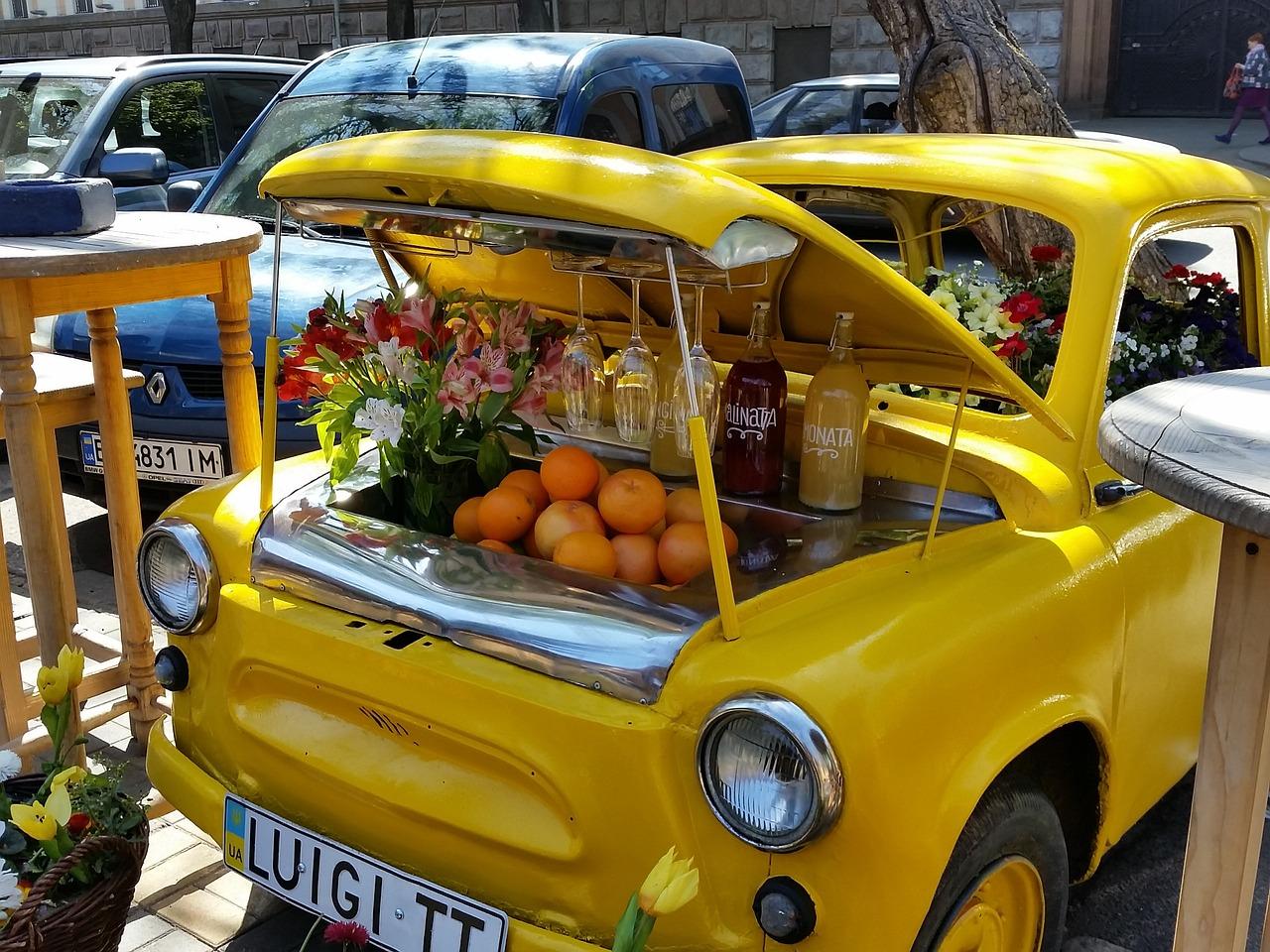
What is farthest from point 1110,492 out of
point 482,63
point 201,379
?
point 482,63

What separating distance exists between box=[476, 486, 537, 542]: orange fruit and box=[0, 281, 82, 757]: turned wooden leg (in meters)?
1.17

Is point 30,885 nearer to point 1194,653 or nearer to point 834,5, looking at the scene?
point 1194,653

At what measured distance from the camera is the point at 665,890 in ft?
5.19

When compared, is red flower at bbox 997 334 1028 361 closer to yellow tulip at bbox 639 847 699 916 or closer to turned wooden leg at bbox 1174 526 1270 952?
turned wooden leg at bbox 1174 526 1270 952

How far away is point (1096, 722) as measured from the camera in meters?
2.28

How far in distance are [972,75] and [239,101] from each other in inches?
162

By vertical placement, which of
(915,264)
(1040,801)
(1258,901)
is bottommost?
(1258,901)

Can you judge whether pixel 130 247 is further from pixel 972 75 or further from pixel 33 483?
pixel 972 75

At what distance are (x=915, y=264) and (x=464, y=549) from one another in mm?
1853

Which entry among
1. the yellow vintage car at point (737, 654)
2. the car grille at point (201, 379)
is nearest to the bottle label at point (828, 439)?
the yellow vintage car at point (737, 654)

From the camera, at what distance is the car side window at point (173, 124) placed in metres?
6.41

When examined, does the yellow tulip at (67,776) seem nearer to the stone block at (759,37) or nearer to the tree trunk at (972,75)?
the tree trunk at (972,75)

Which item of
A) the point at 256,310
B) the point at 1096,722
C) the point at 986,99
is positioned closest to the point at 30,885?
the point at 1096,722

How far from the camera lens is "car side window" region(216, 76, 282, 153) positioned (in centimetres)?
700
